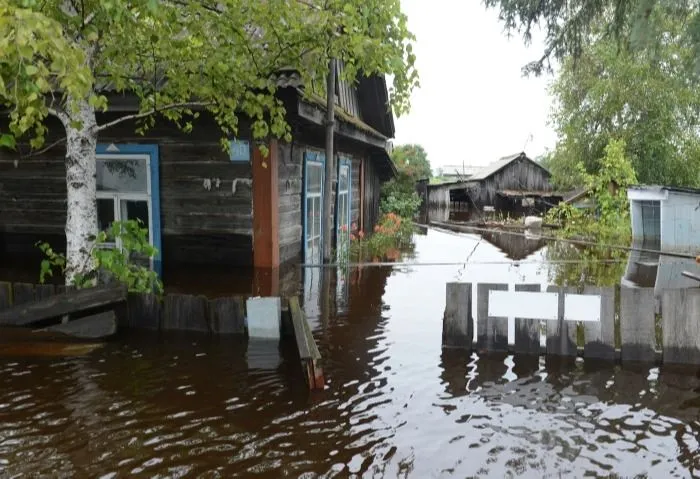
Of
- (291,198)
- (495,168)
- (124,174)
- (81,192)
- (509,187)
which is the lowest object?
(81,192)

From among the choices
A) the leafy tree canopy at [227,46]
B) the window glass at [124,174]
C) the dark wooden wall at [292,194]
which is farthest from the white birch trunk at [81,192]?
the dark wooden wall at [292,194]

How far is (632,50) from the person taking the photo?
8.30m

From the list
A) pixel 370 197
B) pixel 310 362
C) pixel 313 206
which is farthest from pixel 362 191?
pixel 310 362

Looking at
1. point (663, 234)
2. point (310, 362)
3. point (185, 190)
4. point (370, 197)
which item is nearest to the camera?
point (310, 362)

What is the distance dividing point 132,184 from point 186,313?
16.0ft

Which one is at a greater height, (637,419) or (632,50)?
(632,50)

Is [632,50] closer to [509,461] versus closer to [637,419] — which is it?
[637,419]

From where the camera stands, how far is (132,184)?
430 inches

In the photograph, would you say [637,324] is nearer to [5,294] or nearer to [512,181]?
[5,294]

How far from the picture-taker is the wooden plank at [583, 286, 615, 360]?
20.2 feet

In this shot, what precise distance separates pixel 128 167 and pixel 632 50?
8314mm

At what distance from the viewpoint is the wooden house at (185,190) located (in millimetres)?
10266

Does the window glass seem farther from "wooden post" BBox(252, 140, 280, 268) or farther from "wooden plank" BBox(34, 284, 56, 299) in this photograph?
"wooden plank" BBox(34, 284, 56, 299)

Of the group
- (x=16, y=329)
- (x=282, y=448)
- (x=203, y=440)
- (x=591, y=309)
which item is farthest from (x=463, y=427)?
(x=16, y=329)
